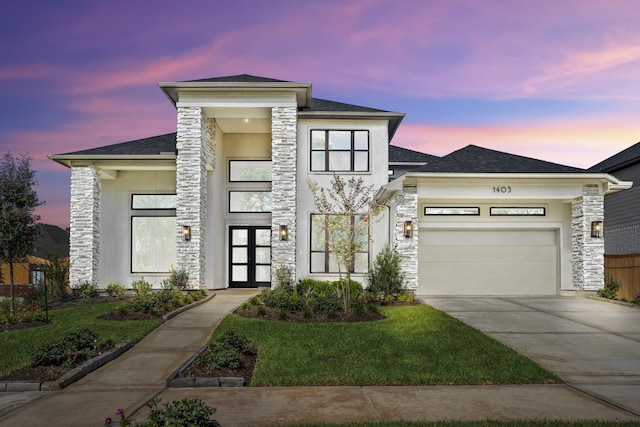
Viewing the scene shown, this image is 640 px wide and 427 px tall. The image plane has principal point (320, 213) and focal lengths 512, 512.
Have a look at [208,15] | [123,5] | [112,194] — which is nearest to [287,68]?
[208,15]

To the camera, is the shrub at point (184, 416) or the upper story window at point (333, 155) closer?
the shrub at point (184, 416)

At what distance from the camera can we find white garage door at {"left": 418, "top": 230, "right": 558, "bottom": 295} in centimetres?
1688

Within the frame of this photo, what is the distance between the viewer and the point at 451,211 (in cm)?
1692

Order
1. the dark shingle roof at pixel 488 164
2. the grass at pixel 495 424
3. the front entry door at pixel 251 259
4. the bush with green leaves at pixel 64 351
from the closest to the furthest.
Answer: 1. the grass at pixel 495 424
2. the bush with green leaves at pixel 64 351
3. the dark shingle roof at pixel 488 164
4. the front entry door at pixel 251 259

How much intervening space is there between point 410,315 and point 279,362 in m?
4.89

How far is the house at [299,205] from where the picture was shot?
16047mm

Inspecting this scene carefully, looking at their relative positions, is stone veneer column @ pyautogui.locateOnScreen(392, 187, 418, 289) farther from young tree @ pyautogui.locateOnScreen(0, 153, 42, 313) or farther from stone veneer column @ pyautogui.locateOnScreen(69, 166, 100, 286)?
stone veneer column @ pyautogui.locateOnScreen(69, 166, 100, 286)

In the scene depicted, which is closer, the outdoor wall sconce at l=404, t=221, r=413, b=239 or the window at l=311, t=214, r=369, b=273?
the outdoor wall sconce at l=404, t=221, r=413, b=239

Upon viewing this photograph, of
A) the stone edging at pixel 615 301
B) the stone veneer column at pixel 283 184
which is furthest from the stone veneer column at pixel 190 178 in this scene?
the stone edging at pixel 615 301

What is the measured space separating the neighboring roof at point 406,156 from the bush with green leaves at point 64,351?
15364 mm

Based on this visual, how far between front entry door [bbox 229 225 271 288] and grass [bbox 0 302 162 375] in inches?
261

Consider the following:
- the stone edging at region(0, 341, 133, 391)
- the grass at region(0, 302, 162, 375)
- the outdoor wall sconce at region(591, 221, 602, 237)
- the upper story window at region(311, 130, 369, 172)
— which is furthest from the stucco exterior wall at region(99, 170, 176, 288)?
the outdoor wall sconce at region(591, 221, 602, 237)

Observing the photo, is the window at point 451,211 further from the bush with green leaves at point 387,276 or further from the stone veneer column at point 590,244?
the stone veneer column at point 590,244

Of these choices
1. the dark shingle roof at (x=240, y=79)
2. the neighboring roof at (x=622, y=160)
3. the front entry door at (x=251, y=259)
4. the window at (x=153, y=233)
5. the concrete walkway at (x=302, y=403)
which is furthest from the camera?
the neighboring roof at (x=622, y=160)
